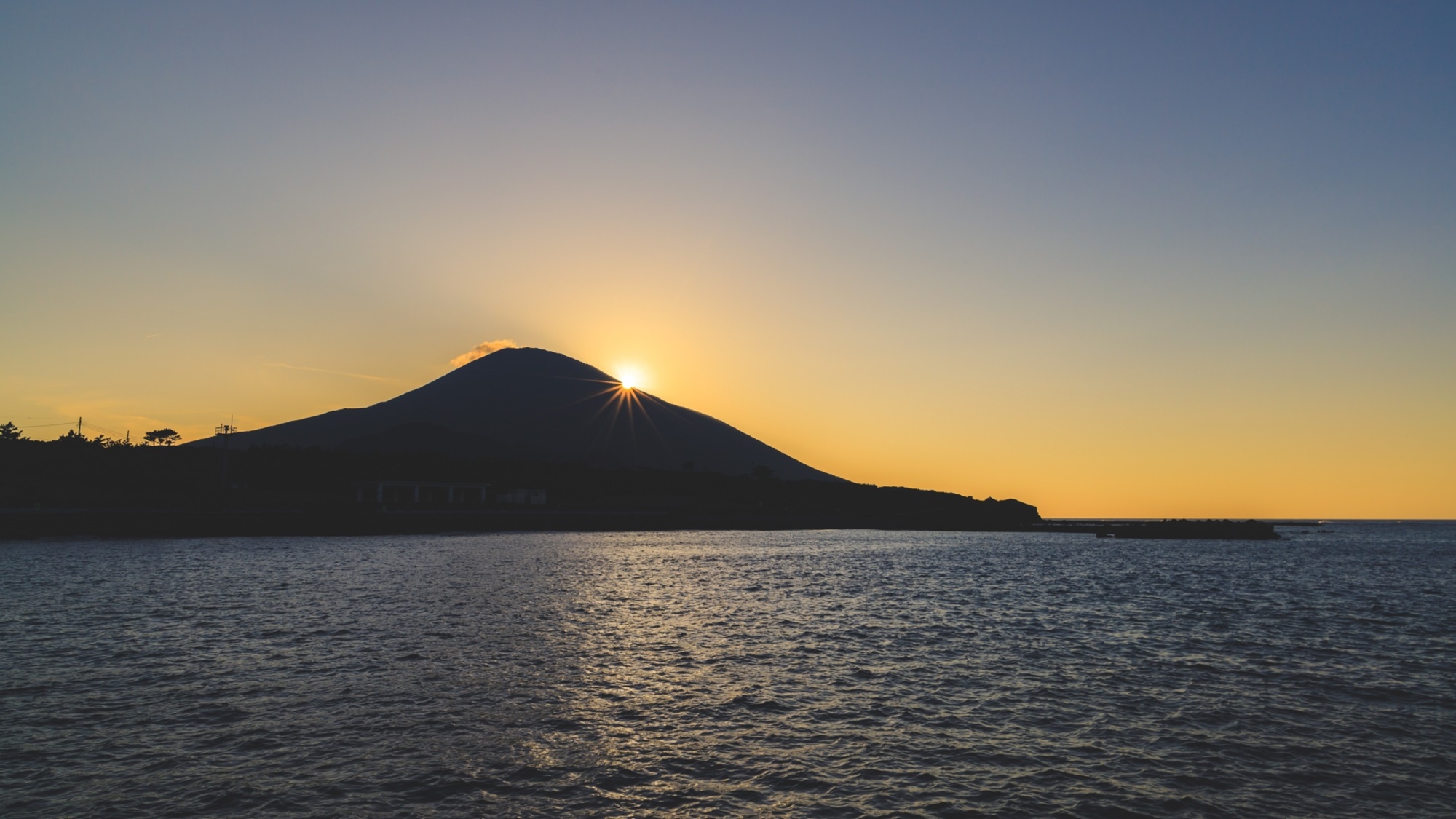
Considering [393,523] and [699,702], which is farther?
[393,523]

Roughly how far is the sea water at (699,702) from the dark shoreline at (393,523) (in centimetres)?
4475

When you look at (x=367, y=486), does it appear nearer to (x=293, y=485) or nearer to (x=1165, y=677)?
(x=293, y=485)

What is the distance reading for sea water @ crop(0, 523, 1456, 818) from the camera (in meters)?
15.0

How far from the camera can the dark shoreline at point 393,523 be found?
85.5 m

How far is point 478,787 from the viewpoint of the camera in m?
15.0

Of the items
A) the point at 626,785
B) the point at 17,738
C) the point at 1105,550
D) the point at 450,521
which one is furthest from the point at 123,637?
the point at 1105,550

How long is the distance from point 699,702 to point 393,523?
104 meters

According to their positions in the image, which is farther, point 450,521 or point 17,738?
point 450,521

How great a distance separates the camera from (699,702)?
859 inches

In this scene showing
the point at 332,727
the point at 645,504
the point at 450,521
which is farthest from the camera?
the point at 645,504

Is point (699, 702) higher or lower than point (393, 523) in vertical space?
lower

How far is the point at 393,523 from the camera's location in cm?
11388

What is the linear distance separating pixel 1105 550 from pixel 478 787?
127938mm

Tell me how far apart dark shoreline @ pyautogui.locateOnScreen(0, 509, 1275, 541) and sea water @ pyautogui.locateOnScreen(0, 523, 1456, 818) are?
147 feet
